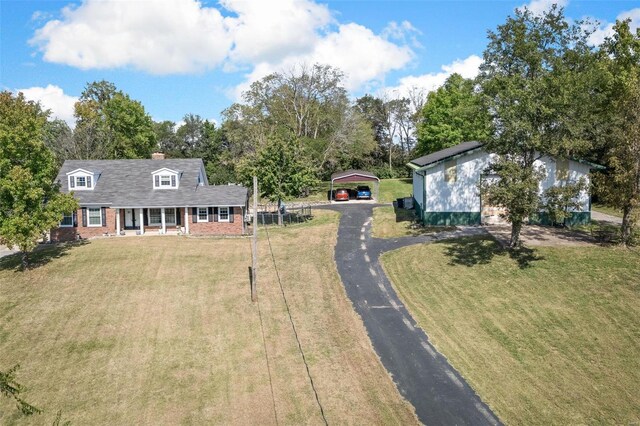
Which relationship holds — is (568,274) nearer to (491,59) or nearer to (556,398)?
(556,398)

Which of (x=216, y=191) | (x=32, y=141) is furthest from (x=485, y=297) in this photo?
(x=32, y=141)

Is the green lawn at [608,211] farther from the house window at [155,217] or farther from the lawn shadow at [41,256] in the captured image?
the lawn shadow at [41,256]

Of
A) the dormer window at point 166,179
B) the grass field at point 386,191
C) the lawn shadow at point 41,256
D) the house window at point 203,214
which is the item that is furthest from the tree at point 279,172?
the lawn shadow at point 41,256

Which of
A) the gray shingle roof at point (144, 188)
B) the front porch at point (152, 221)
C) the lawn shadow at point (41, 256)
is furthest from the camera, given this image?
the front porch at point (152, 221)

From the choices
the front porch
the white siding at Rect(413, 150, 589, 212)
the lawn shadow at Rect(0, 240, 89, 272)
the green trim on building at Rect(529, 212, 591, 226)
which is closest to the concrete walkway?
the white siding at Rect(413, 150, 589, 212)

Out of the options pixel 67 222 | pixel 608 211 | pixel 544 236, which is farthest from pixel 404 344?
pixel 608 211

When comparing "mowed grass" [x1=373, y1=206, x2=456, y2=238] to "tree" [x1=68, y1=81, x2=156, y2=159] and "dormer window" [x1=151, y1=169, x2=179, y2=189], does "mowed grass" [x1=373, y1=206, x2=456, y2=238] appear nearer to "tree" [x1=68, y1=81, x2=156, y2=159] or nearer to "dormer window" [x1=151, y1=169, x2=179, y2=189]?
"dormer window" [x1=151, y1=169, x2=179, y2=189]
